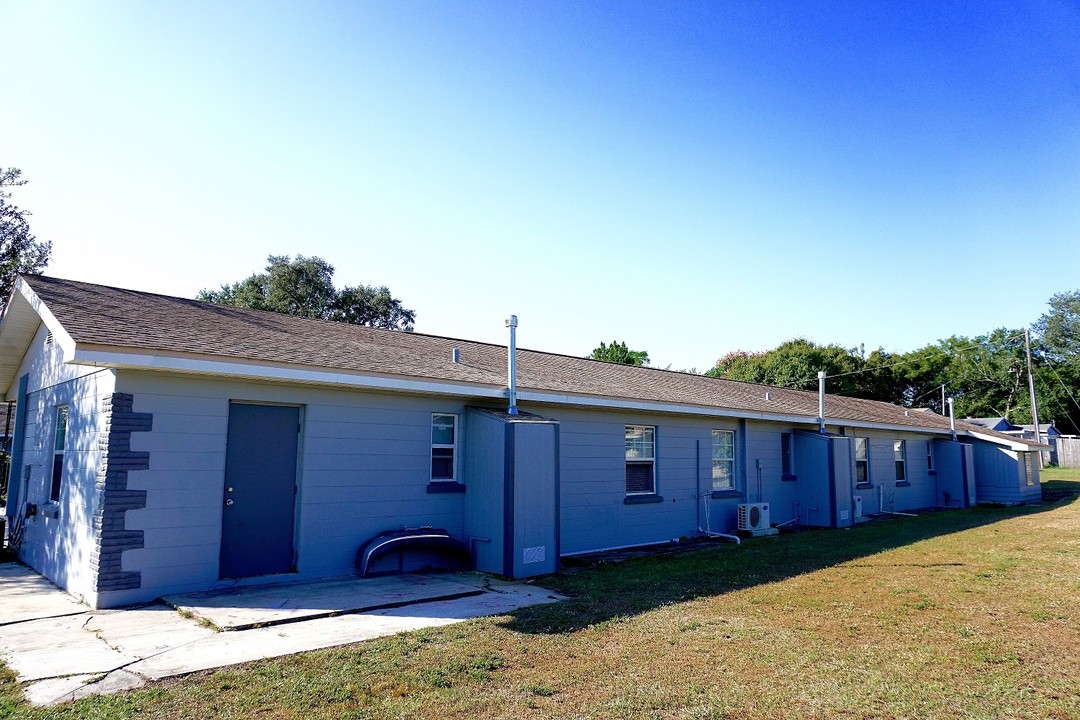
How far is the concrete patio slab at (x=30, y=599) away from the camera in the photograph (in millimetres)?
6754

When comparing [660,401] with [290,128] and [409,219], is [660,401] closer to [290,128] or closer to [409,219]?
[409,219]

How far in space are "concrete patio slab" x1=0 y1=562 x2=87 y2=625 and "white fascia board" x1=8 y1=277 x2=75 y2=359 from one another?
265 cm

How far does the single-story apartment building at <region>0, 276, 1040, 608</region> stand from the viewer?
731cm

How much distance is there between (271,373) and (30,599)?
3650 millimetres

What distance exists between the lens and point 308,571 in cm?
839

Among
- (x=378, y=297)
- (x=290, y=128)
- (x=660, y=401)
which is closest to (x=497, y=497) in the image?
(x=660, y=401)

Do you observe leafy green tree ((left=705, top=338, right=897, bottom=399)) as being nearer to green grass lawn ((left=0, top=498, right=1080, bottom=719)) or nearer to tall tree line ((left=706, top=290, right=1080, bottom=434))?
tall tree line ((left=706, top=290, right=1080, bottom=434))

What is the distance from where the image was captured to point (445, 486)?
9.74m

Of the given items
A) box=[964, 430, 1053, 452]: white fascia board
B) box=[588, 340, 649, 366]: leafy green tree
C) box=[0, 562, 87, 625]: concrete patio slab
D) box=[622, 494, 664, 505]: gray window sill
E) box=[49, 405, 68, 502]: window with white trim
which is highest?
box=[588, 340, 649, 366]: leafy green tree

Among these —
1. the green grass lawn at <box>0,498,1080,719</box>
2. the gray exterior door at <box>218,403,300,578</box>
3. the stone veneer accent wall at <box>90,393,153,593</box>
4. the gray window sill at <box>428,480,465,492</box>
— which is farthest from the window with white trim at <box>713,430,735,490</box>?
the stone veneer accent wall at <box>90,393,153,593</box>

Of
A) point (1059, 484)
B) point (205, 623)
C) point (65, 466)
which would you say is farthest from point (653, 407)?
point (1059, 484)

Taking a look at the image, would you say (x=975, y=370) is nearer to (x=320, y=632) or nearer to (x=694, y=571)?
(x=694, y=571)

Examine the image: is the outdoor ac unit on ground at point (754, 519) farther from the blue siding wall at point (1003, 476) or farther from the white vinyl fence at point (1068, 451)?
the white vinyl fence at point (1068, 451)

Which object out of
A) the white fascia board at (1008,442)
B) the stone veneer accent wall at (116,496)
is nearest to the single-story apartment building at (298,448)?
the stone veneer accent wall at (116,496)
